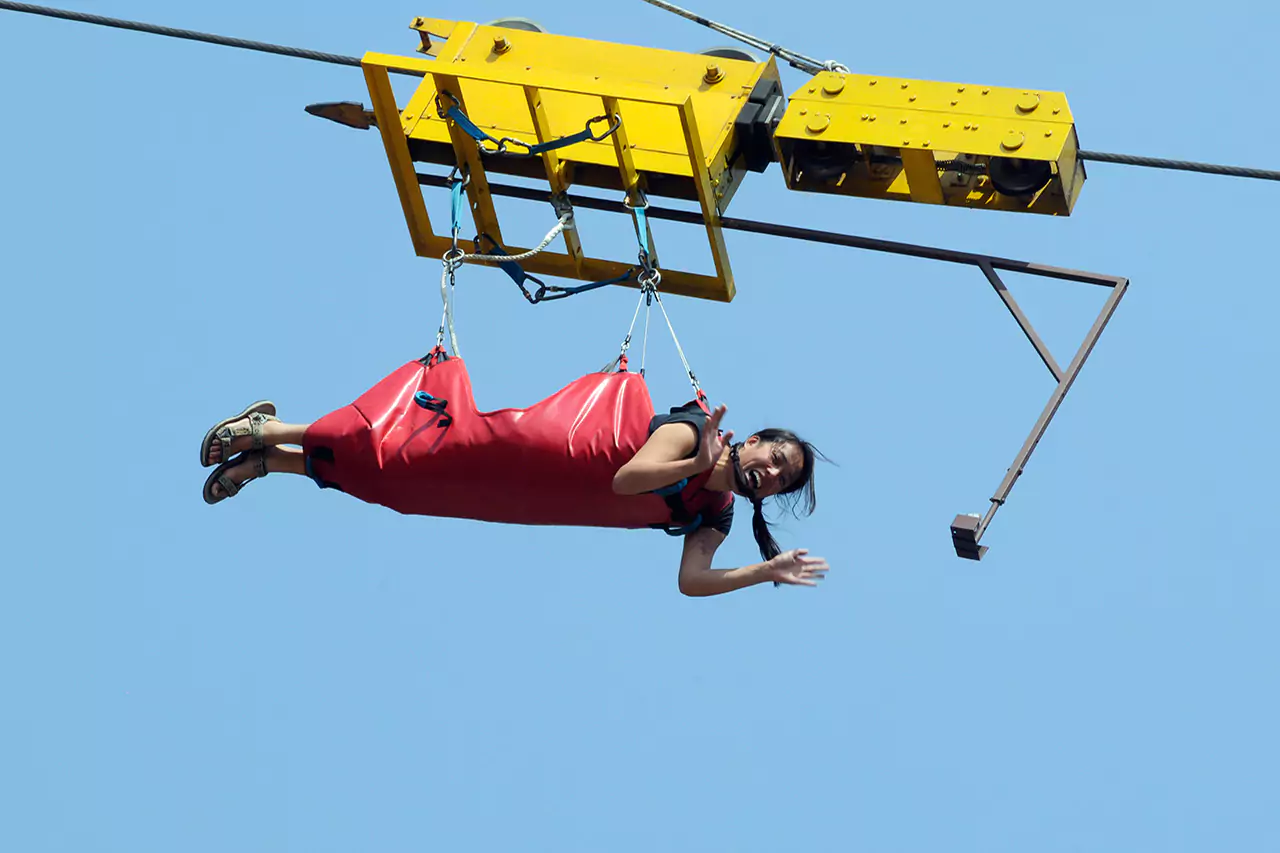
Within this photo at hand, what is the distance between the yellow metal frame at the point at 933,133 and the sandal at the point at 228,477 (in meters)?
3.10

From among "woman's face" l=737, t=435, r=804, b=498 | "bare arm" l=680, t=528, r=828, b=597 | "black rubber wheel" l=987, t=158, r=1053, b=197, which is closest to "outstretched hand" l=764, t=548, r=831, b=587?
"bare arm" l=680, t=528, r=828, b=597

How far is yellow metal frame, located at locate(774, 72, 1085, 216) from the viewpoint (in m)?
14.6

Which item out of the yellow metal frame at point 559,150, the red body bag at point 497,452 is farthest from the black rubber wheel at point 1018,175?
the red body bag at point 497,452

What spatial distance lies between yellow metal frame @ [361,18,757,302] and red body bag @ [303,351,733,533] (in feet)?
3.64

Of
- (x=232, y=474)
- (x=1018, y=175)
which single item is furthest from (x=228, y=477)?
(x=1018, y=175)

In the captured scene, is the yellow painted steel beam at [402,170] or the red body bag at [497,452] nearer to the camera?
the red body bag at [497,452]

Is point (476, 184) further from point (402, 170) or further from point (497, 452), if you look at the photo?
point (497, 452)

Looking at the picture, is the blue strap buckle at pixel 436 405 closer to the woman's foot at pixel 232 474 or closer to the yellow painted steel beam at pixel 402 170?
the woman's foot at pixel 232 474

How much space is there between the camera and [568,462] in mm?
13664

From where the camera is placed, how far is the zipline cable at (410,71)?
1436 cm

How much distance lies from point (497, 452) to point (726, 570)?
1.23m

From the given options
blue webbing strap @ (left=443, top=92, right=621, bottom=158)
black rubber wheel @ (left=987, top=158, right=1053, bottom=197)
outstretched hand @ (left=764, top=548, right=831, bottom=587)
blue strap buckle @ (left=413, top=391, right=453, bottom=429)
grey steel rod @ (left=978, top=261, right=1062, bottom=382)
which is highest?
black rubber wheel @ (left=987, top=158, right=1053, bottom=197)

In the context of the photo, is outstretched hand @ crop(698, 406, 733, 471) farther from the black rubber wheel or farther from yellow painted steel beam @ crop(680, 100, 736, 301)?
the black rubber wheel

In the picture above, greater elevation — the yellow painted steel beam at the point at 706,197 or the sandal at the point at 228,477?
the yellow painted steel beam at the point at 706,197
